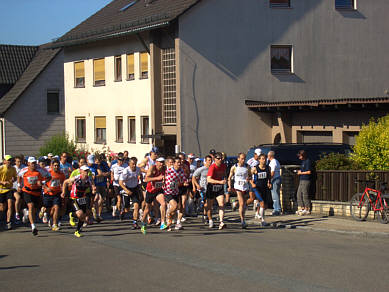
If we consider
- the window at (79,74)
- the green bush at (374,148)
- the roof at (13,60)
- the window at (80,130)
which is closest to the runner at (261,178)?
the green bush at (374,148)

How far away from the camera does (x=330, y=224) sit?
1619 cm

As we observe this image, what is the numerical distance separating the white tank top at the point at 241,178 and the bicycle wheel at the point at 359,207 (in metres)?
2.86

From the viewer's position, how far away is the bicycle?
1593cm

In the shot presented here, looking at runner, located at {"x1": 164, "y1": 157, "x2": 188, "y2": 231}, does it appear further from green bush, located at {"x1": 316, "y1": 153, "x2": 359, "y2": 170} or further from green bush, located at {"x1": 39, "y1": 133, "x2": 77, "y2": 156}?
green bush, located at {"x1": 39, "y1": 133, "x2": 77, "y2": 156}

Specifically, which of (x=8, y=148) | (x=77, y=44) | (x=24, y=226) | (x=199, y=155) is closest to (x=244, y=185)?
(x=24, y=226)

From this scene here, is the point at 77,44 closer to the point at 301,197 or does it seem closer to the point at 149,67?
the point at 149,67

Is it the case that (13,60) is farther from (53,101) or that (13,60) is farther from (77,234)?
(77,234)

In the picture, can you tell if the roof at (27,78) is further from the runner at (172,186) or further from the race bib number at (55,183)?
the runner at (172,186)

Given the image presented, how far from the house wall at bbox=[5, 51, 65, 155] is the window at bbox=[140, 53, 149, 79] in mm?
14297

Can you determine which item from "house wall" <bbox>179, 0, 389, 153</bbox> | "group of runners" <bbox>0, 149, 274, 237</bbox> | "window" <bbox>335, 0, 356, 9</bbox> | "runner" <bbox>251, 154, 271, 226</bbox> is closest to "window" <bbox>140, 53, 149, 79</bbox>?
"house wall" <bbox>179, 0, 389, 153</bbox>

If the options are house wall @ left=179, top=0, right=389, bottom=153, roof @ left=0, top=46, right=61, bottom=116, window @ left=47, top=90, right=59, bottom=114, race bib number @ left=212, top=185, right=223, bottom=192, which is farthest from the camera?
window @ left=47, top=90, right=59, bottom=114

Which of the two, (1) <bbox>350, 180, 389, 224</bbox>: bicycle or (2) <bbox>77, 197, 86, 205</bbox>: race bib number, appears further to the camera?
(1) <bbox>350, 180, 389, 224</bbox>: bicycle

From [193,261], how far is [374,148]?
870 cm

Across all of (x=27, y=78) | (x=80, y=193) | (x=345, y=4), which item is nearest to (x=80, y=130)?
(x=27, y=78)
